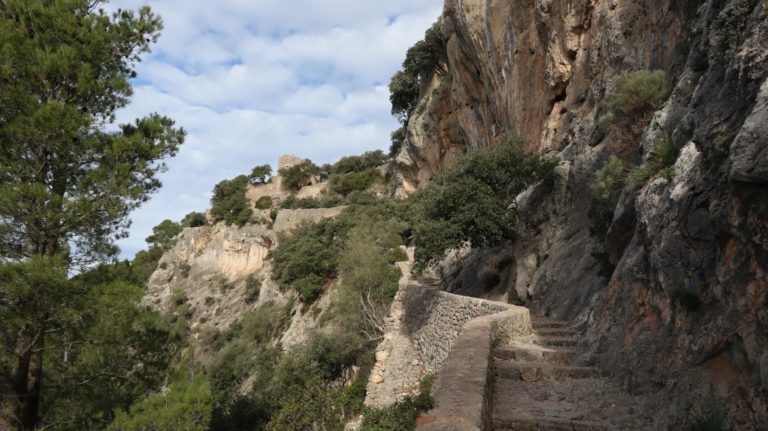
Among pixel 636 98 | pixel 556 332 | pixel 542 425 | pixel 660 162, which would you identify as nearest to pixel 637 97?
pixel 636 98

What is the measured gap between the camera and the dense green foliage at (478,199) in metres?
15.9

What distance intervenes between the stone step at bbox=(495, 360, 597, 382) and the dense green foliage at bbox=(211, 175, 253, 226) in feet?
140

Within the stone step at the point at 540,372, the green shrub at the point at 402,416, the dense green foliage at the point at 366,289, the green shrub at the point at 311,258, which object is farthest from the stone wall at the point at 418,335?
the green shrub at the point at 311,258

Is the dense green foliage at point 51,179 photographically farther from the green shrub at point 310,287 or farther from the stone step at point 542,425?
the green shrub at point 310,287

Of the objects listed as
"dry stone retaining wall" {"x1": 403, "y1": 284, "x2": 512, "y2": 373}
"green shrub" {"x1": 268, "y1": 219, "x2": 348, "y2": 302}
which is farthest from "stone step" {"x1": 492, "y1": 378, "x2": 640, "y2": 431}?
"green shrub" {"x1": 268, "y1": 219, "x2": 348, "y2": 302}

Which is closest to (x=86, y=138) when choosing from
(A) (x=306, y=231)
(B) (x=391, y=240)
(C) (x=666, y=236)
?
(C) (x=666, y=236)

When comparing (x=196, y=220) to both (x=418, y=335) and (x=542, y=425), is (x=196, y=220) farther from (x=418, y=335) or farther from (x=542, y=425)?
(x=542, y=425)

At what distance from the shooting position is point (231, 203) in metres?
53.3

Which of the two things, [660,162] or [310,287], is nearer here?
[660,162]

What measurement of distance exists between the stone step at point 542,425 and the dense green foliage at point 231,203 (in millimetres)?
44325

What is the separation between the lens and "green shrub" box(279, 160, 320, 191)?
5897cm

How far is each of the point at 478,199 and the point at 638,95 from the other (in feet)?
20.8

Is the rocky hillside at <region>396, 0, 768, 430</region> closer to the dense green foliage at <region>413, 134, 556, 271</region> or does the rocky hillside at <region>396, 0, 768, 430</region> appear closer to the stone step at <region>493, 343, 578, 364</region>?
the stone step at <region>493, 343, 578, 364</region>

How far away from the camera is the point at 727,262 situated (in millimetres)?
4887
